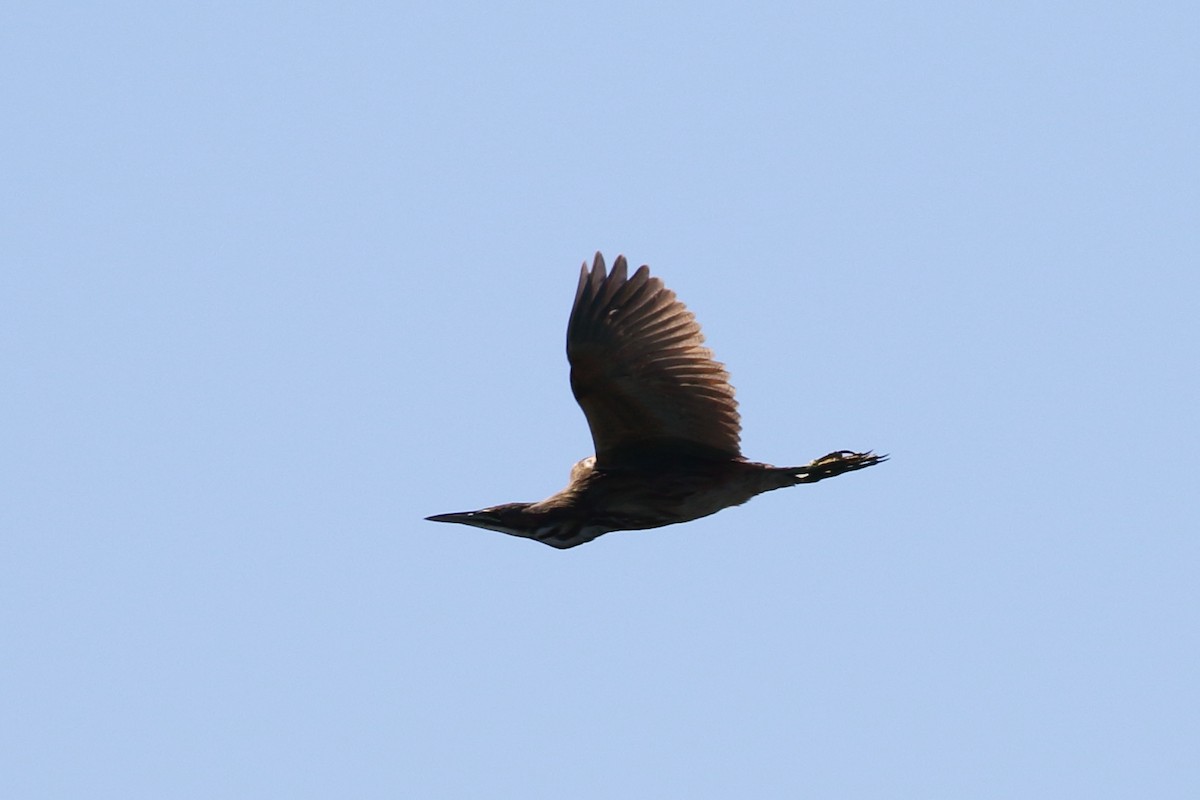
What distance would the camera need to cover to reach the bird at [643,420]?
67000mm

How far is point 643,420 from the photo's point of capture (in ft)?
220

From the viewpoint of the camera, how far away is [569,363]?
67.1 meters

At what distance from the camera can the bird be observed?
2638 inches

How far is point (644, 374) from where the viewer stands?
67.1m

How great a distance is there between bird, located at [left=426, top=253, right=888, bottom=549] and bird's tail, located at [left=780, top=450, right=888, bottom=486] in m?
0.07

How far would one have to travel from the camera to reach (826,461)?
221 ft

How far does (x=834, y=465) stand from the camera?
67438 millimetres

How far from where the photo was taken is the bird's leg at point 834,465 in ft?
221

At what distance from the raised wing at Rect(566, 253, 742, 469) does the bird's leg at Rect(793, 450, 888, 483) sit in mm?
475

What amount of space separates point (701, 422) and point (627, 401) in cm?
50

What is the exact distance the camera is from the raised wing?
220 ft

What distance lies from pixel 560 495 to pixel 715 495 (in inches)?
39.9

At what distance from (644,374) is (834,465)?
1.43 meters

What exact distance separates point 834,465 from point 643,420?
1.31 metres
